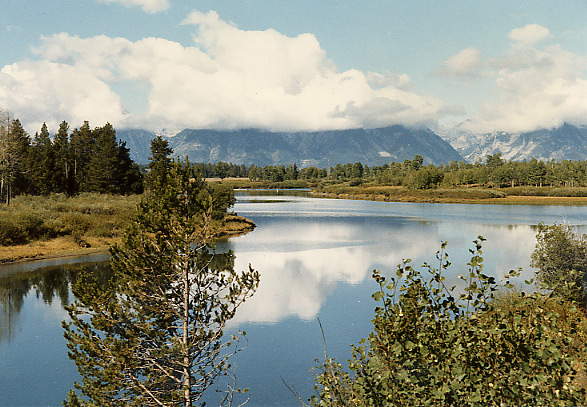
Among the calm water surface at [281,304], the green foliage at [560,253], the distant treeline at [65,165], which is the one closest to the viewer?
the calm water surface at [281,304]

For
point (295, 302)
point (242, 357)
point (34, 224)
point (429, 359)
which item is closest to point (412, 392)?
point (429, 359)

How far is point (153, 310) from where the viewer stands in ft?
44.7

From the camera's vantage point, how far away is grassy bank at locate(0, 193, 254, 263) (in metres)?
45.7

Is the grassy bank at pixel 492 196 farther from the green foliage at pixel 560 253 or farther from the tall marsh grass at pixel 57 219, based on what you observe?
the green foliage at pixel 560 253

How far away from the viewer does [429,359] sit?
21.5 ft

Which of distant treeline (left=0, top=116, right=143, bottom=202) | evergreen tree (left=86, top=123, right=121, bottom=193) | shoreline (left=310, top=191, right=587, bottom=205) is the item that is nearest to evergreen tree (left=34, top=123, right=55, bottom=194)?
distant treeline (left=0, top=116, right=143, bottom=202)

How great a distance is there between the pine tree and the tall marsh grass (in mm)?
31101

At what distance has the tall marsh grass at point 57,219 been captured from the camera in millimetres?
46688

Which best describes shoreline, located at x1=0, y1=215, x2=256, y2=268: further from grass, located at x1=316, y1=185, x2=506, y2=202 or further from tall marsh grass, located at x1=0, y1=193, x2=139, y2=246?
grass, located at x1=316, y1=185, x2=506, y2=202

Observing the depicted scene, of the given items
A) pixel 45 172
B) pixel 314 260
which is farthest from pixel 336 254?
pixel 45 172

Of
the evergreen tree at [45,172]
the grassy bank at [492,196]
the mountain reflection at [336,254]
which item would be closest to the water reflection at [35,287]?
the mountain reflection at [336,254]

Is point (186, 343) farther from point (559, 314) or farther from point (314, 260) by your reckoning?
point (314, 260)

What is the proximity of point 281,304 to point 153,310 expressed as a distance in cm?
1776

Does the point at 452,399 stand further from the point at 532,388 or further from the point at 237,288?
the point at 237,288
